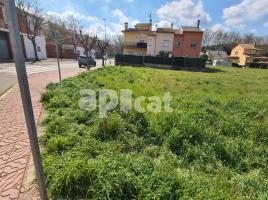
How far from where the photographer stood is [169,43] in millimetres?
34000

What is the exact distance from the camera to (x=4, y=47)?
2847 cm

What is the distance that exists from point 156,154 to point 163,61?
25.4 m

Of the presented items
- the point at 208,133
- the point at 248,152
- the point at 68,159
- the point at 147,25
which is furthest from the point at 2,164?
the point at 147,25

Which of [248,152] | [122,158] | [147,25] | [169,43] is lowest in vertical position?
[248,152]

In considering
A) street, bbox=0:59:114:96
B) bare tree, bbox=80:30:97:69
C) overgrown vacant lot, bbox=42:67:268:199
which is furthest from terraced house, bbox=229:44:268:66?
overgrown vacant lot, bbox=42:67:268:199

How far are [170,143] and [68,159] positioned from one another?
204 centimetres

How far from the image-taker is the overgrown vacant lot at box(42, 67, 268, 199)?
2.50 m

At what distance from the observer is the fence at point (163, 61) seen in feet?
88.5

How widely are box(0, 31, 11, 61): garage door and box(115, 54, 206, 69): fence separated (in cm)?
1687

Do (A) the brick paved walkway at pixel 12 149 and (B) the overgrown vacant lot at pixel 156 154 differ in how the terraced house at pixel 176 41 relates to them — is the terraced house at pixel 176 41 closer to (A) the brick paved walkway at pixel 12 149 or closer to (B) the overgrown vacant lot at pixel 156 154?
(B) the overgrown vacant lot at pixel 156 154

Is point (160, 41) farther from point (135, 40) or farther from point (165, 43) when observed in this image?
point (135, 40)

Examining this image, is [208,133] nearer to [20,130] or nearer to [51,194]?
[51,194]

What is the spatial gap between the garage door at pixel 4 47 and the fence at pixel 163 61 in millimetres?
16868

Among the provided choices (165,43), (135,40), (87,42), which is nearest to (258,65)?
(165,43)
